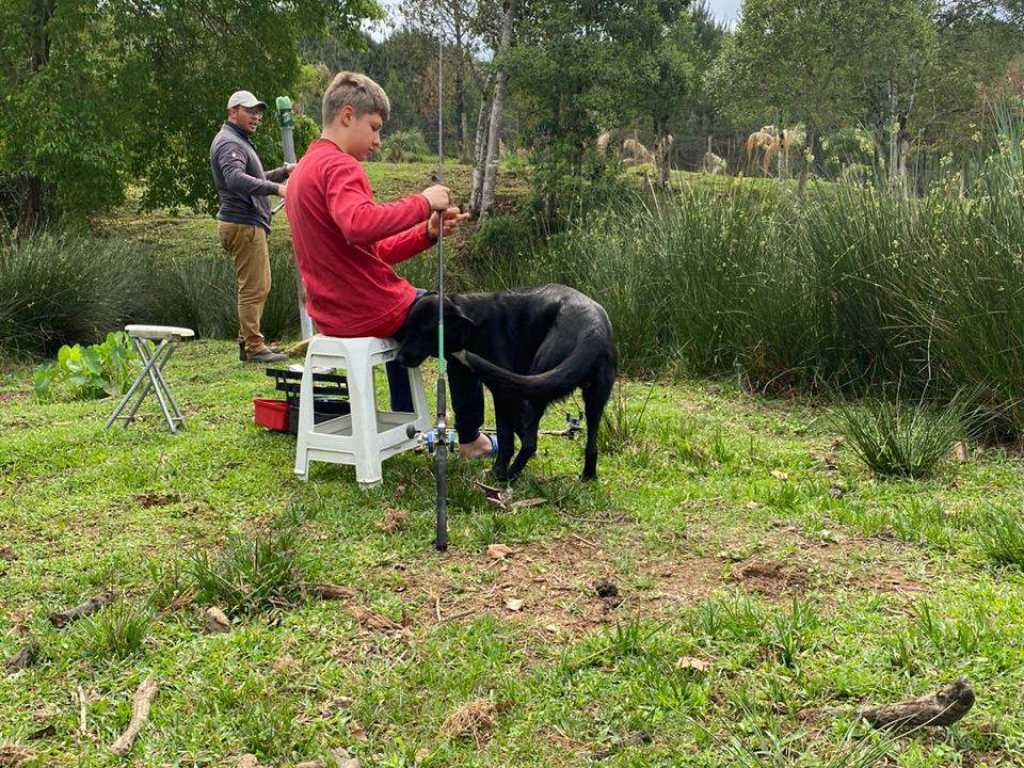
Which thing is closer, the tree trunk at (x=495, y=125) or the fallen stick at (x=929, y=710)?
the fallen stick at (x=929, y=710)

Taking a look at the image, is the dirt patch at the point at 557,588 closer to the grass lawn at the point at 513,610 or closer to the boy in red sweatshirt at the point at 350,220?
the grass lawn at the point at 513,610

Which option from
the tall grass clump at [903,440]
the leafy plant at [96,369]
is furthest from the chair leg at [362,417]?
the leafy plant at [96,369]

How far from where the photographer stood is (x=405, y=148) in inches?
970

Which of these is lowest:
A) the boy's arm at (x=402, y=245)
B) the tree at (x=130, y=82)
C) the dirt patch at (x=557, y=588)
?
the dirt patch at (x=557, y=588)

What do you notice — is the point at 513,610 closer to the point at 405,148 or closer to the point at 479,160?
the point at 479,160

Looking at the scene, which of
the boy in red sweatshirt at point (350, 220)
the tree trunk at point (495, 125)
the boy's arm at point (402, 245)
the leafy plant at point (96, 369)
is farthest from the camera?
the tree trunk at point (495, 125)

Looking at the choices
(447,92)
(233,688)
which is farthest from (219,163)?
(447,92)

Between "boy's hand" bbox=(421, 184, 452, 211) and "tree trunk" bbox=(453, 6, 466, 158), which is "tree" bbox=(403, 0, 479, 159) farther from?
"boy's hand" bbox=(421, 184, 452, 211)

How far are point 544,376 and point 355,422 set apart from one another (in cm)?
87

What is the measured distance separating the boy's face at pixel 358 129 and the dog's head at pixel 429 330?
678 millimetres

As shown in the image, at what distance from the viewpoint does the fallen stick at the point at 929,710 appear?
177 centimetres

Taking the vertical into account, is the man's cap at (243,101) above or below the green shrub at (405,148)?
below

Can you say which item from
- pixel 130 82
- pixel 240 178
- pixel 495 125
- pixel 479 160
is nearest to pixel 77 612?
pixel 240 178

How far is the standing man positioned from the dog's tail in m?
3.34
